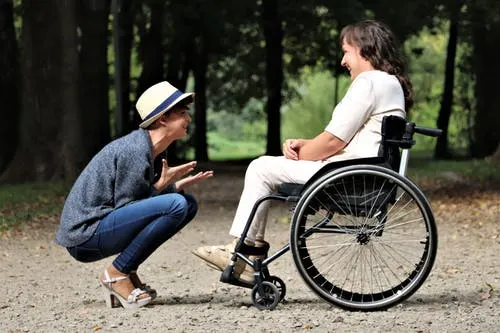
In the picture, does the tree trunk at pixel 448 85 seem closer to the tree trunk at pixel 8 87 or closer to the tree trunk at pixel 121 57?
the tree trunk at pixel 121 57

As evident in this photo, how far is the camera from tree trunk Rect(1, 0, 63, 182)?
17109 mm

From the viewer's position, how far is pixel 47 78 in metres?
17.2

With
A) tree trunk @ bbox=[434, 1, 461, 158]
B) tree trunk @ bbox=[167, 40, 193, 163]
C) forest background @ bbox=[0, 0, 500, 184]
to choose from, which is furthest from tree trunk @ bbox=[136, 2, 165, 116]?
tree trunk @ bbox=[434, 1, 461, 158]

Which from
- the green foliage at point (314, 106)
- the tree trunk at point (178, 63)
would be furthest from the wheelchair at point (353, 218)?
the green foliage at point (314, 106)

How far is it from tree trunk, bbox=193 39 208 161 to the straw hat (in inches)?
931

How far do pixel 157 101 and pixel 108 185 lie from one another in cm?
54

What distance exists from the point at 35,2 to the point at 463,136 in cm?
1705

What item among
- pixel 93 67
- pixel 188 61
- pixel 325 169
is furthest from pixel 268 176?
pixel 188 61

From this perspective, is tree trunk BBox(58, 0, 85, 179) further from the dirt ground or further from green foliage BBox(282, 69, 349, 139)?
green foliage BBox(282, 69, 349, 139)

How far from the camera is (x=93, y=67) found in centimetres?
1847

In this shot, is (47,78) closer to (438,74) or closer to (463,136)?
(463,136)

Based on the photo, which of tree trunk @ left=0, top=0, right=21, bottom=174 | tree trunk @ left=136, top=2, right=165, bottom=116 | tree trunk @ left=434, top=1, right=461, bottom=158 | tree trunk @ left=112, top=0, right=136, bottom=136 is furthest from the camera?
tree trunk @ left=434, top=1, right=461, bottom=158

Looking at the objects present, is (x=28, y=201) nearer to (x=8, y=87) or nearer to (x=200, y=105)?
(x=8, y=87)

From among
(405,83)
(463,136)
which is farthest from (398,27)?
(405,83)
